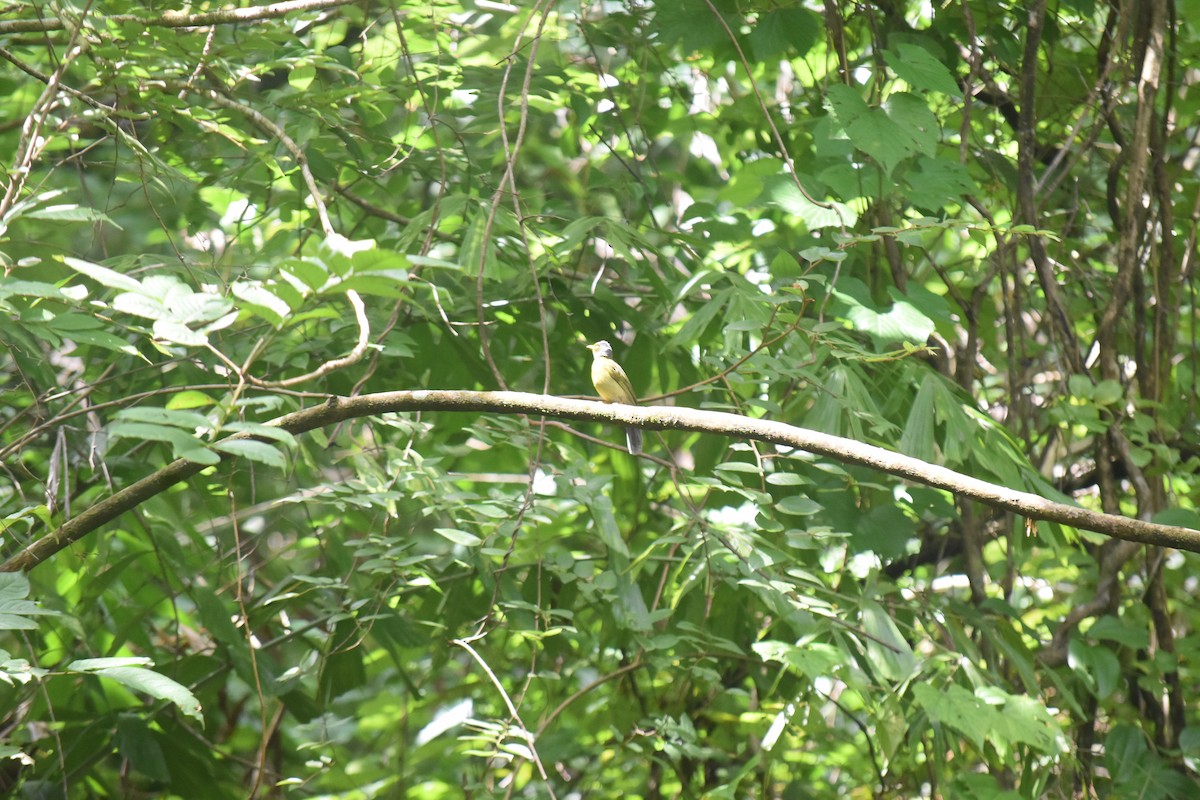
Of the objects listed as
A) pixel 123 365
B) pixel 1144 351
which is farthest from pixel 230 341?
pixel 1144 351

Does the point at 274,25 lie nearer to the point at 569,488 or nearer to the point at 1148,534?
the point at 569,488

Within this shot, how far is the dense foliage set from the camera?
2.89 metres

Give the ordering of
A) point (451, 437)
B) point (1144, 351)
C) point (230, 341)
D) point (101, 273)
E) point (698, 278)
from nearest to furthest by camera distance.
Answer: point (101, 273), point (698, 278), point (230, 341), point (1144, 351), point (451, 437)

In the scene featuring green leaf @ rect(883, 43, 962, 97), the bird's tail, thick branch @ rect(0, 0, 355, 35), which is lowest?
the bird's tail

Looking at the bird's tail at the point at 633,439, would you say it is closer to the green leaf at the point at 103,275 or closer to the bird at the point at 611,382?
the bird at the point at 611,382

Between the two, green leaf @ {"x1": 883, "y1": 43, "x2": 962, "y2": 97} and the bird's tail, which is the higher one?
green leaf @ {"x1": 883, "y1": 43, "x2": 962, "y2": 97}

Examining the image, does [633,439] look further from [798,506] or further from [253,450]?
[253,450]

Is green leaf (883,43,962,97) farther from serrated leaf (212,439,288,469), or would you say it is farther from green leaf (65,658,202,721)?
green leaf (65,658,202,721)

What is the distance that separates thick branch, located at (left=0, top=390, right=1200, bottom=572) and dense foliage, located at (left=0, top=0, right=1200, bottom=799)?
1.22 ft

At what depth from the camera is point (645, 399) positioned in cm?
256

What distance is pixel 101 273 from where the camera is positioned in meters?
1.41

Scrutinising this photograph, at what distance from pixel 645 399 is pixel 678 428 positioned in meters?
0.44

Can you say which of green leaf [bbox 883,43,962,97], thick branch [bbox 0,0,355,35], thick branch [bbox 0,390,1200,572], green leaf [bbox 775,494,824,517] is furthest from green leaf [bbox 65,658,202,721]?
green leaf [bbox 883,43,962,97]

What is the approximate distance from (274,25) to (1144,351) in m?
3.28
